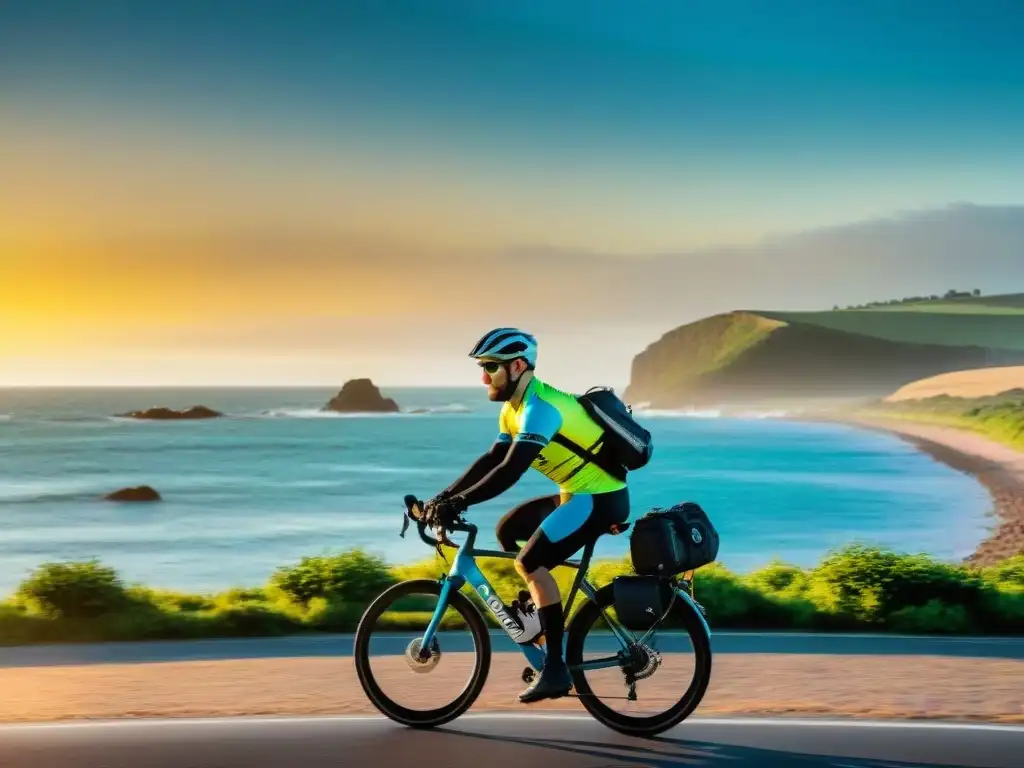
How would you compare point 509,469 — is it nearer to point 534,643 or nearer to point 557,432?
point 557,432

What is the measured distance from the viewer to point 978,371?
108062 mm

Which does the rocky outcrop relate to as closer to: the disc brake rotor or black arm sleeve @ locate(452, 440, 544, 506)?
the disc brake rotor

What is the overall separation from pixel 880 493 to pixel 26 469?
215ft

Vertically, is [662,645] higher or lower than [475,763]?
higher

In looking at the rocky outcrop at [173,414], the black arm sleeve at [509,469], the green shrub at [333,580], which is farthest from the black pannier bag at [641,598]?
the rocky outcrop at [173,414]

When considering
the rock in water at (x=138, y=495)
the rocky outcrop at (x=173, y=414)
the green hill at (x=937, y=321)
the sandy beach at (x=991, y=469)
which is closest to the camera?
the sandy beach at (x=991, y=469)

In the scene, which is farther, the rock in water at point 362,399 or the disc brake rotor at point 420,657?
the rock in water at point 362,399

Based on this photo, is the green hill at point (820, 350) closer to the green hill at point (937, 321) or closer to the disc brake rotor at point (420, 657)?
the green hill at point (937, 321)

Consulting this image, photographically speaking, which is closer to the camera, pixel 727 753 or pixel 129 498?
pixel 727 753

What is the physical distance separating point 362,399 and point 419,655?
131 meters

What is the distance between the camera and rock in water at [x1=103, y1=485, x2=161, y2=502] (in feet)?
270

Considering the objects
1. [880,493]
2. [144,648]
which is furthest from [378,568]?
[880,493]

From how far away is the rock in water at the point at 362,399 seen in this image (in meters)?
134

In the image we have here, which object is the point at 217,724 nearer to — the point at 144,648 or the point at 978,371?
the point at 144,648
